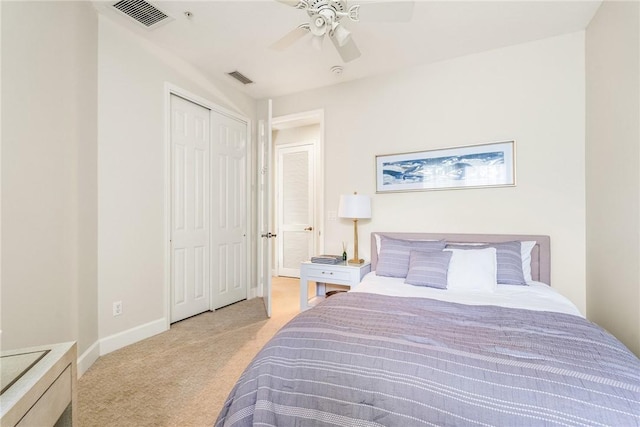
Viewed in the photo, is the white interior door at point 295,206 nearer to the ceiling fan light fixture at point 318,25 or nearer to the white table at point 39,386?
the ceiling fan light fixture at point 318,25

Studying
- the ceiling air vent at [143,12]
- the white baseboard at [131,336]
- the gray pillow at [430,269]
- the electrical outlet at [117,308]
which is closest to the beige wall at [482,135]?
the gray pillow at [430,269]

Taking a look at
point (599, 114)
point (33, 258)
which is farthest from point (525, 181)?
point (33, 258)

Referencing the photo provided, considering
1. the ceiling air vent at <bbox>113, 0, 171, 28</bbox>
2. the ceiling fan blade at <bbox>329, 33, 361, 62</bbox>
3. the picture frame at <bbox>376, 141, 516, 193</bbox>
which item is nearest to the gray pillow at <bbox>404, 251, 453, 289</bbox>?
the picture frame at <bbox>376, 141, 516, 193</bbox>

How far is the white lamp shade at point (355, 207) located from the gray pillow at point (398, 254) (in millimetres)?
477

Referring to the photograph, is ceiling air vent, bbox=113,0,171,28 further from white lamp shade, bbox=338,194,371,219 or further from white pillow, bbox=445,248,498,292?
white pillow, bbox=445,248,498,292

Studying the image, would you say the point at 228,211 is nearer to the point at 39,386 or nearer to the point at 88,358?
the point at 88,358

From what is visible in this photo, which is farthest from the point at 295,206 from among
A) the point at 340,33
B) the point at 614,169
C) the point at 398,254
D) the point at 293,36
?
the point at 614,169

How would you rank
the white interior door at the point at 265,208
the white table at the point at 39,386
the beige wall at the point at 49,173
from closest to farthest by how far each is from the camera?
1. the white table at the point at 39,386
2. the beige wall at the point at 49,173
3. the white interior door at the point at 265,208

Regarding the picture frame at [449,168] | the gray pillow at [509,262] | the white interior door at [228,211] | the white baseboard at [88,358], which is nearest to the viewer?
the white baseboard at [88,358]

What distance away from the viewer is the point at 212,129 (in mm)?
3412

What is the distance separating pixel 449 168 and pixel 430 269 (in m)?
1.19

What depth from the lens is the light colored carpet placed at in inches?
65.2

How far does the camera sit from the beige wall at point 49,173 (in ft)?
4.85

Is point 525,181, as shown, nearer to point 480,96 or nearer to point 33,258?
point 480,96
